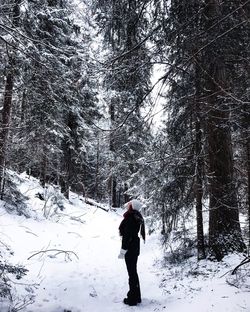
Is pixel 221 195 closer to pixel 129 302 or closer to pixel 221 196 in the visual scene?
pixel 221 196

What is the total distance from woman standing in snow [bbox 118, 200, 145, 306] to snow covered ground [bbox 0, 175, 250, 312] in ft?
1.00

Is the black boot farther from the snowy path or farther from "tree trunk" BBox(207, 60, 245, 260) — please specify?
"tree trunk" BBox(207, 60, 245, 260)

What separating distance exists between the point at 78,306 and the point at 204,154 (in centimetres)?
462

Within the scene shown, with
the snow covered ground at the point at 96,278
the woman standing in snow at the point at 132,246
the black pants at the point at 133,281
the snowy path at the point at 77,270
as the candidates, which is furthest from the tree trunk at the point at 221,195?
the black pants at the point at 133,281

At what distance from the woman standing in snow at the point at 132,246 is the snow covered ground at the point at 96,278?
304 mm

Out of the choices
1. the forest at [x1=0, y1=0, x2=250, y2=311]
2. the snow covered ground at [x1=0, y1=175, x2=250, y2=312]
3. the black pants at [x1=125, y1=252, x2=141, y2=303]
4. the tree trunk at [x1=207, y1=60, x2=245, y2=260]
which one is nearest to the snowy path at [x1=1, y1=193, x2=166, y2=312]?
the snow covered ground at [x1=0, y1=175, x2=250, y2=312]

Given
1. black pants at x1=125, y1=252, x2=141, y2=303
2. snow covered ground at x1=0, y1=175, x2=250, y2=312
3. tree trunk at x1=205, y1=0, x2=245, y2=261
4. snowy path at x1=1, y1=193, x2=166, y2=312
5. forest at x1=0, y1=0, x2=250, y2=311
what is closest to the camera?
forest at x1=0, y1=0, x2=250, y2=311

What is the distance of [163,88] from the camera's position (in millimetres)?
5637

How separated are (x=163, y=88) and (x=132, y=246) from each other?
3342 millimetres

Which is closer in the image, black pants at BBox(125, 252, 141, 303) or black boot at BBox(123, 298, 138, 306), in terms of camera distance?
black boot at BBox(123, 298, 138, 306)

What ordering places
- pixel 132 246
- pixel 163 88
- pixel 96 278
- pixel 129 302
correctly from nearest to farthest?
pixel 163 88 → pixel 129 302 → pixel 132 246 → pixel 96 278

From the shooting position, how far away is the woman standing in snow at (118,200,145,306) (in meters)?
6.89

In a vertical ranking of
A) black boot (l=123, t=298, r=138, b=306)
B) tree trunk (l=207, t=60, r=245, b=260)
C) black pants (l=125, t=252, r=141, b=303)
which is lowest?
black boot (l=123, t=298, r=138, b=306)

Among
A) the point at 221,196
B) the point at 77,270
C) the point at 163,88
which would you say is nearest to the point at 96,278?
the point at 77,270
